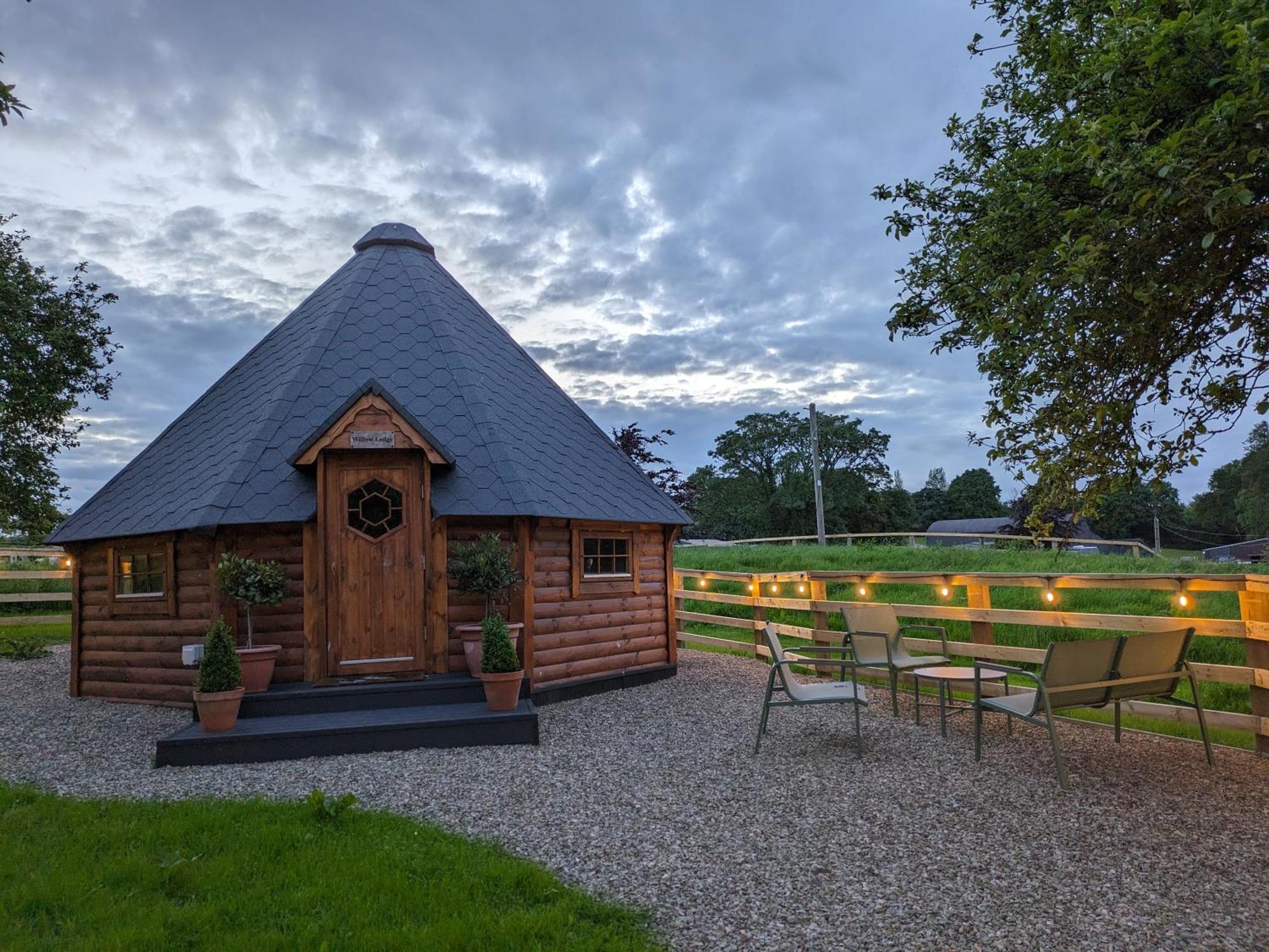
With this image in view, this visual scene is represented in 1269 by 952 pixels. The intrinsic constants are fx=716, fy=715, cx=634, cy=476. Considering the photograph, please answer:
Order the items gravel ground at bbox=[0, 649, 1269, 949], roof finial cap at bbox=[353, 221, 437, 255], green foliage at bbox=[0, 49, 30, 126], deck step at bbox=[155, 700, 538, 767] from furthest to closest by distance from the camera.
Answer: roof finial cap at bbox=[353, 221, 437, 255]
deck step at bbox=[155, 700, 538, 767]
gravel ground at bbox=[0, 649, 1269, 949]
green foliage at bbox=[0, 49, 30, 126]

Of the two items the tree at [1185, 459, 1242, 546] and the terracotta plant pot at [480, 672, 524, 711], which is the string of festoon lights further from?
the tree at [1185, 459, 1242, 546]

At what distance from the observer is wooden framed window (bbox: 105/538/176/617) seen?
8109 mm

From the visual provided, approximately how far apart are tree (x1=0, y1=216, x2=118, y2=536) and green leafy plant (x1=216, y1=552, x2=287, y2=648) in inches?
347

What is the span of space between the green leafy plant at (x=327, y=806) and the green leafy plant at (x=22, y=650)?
36.6 ft

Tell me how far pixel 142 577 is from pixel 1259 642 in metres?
11.0

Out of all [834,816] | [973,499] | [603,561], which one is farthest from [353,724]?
[973,499]

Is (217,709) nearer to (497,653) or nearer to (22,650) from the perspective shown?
(497,653)

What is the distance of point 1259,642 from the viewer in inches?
204

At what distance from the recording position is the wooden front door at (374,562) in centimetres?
759

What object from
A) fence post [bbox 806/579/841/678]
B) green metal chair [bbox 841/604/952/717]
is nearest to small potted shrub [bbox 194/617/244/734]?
green metal chair [bbox 841/604/952/717]

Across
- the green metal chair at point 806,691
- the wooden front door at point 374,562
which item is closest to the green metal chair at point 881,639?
the green metal chair at point 806,691

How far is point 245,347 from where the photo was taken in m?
11.7

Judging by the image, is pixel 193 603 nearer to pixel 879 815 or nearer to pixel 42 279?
pixel 879 815

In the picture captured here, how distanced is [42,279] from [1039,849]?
58.3 ft
